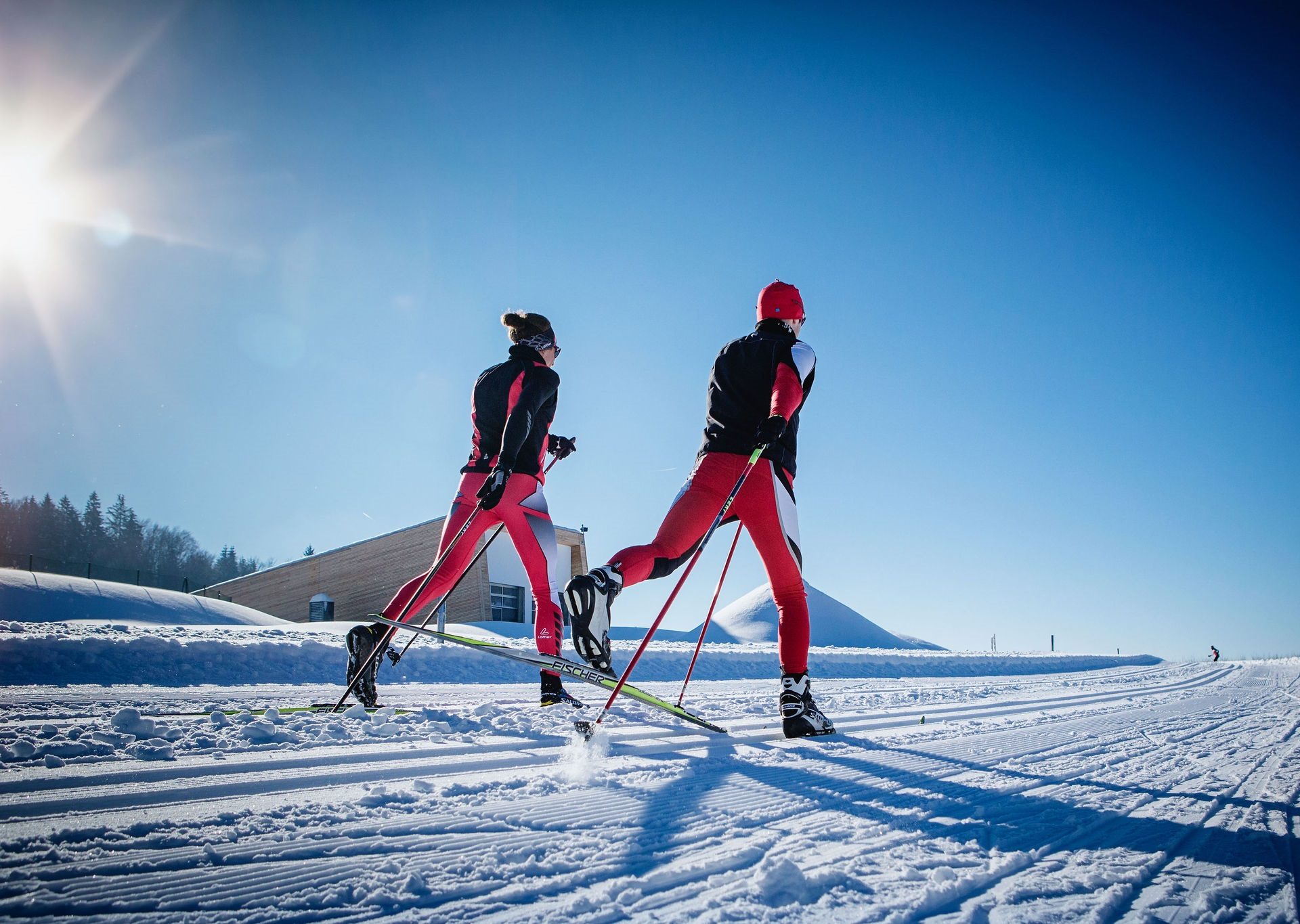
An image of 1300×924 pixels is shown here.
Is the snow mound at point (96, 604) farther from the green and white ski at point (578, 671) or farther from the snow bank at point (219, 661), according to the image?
the green and white ski at point (578, 671)

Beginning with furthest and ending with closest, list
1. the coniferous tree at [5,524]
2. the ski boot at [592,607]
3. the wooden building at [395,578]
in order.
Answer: the coniferous tree at [5,524] < the wooden building at [395,578] < the ski boot at [592,607]

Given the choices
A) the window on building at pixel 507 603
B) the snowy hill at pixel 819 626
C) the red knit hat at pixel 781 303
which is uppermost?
the red knit hat at pixel 781 303

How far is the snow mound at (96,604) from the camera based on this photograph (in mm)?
12805

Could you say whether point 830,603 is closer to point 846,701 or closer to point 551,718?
point 846,701

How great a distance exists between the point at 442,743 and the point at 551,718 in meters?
0.90

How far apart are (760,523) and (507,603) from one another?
870 inches

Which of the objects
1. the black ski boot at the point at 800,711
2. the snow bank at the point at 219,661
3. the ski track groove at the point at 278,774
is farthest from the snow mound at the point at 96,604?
the black ski boot at the point at 800,711

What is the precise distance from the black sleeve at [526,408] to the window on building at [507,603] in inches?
792

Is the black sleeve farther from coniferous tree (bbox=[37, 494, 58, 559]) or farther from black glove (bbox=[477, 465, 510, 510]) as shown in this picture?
coniferous tree (bbox=[37, 494, 58, 559])

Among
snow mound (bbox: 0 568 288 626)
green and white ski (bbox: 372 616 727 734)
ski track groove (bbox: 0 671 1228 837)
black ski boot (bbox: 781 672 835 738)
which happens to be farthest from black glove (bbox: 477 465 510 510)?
snow mound (bbox: 0 568 288 626)

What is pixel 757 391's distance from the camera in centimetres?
329

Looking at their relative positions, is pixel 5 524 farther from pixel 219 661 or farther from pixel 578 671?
pixel 578 671

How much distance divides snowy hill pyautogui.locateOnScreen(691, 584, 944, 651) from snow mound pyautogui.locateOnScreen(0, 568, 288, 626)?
19.6m

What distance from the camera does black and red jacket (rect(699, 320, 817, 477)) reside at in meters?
3.18
